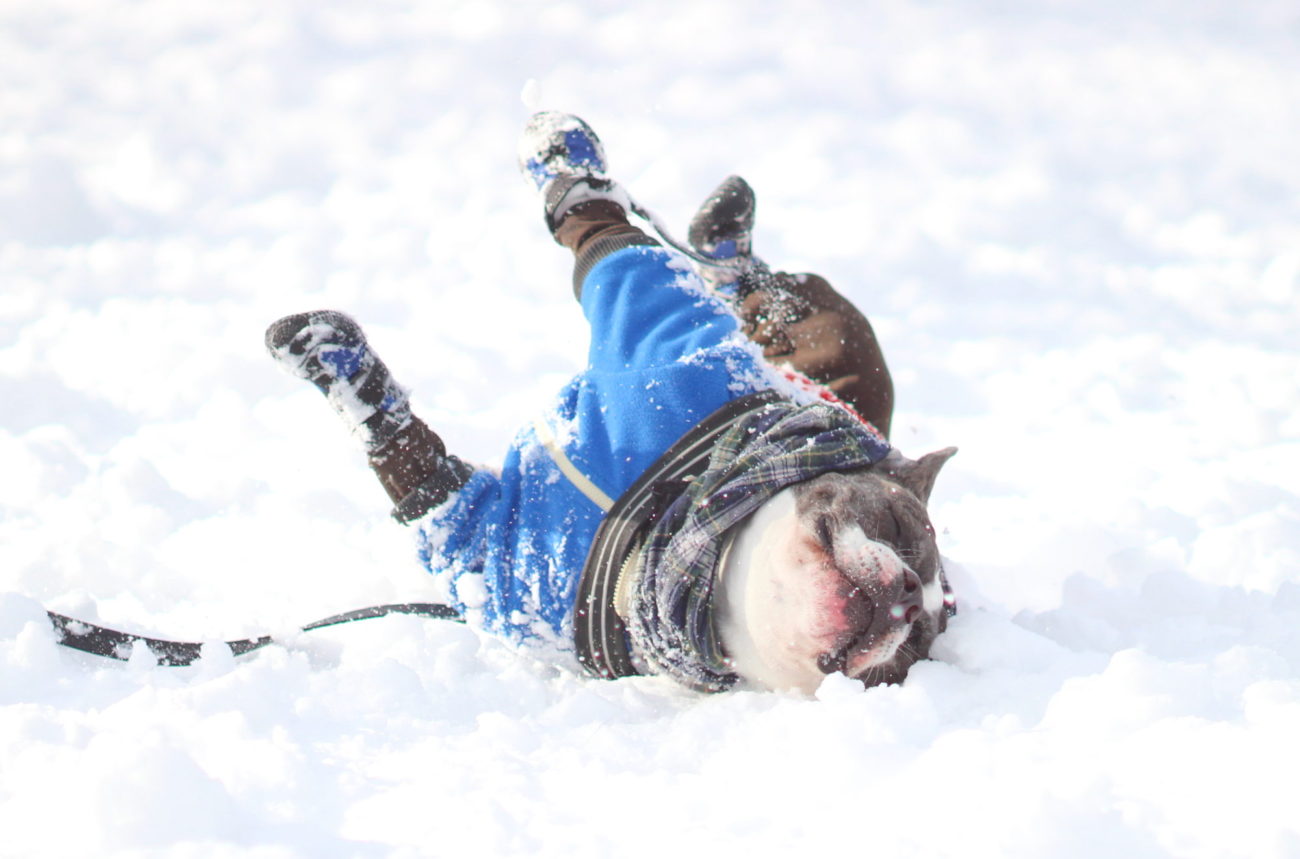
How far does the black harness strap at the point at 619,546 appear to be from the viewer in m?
1.95

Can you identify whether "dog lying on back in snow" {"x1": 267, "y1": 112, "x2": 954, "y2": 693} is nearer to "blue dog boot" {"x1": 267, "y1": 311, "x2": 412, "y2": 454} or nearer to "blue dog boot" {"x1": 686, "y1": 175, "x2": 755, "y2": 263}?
"blue dog boot" {"x1": 267, "y1": 311, "x2": 412, "y2": 454}

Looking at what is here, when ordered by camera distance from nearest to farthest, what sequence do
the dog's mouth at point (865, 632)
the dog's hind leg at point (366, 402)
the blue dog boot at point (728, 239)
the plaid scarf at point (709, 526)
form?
the dog's mouth at point (865, 632) < the plaid scarf at point (709, 526) < the dog's hind leg at point (366, 402) < the blue dog boot at point (728, 239)

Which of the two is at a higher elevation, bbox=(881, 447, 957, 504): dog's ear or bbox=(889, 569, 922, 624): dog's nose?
bbox=(881, 447, 957, 504): dog's ear

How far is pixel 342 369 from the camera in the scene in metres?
2.26

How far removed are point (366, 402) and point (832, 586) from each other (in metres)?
1.30

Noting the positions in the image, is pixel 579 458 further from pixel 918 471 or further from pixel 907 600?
pixel 907 600

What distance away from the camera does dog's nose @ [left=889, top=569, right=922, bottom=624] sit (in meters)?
1.53

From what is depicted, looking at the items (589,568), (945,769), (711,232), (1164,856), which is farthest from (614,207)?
(1164,856)

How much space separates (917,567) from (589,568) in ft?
2.31

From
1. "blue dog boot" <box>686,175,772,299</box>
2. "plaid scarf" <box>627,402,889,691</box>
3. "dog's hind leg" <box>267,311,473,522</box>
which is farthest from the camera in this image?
"blue dog boot" <box>686,175,772,299</box>

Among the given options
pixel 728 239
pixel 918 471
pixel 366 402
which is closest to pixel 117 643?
pixel 366 402

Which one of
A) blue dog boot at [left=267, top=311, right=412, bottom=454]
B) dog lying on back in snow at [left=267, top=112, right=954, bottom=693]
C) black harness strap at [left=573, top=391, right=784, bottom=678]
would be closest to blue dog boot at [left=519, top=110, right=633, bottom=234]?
dog lying on back in snow at [left=267, top=112, right=954, bottom=693]

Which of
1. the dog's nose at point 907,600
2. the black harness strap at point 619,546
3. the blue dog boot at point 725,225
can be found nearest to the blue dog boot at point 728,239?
the blue dog boot at point 725,225

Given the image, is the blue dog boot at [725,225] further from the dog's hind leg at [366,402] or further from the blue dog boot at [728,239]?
the dog's hind leg at [366,402]
